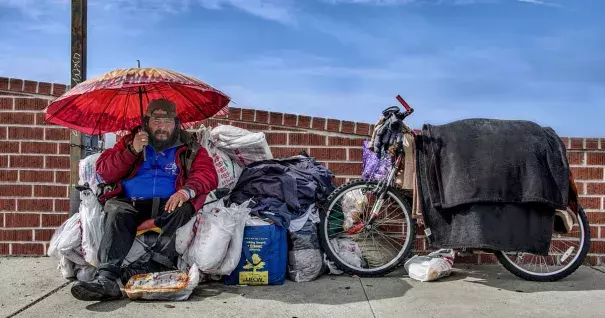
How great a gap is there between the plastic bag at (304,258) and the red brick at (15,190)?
2.96 m

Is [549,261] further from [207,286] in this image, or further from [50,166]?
[50,166]

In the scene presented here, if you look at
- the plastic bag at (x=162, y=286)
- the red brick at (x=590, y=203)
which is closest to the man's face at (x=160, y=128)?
the plastic bag at (x=162, y=286)

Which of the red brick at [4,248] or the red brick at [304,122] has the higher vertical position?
the red brick at [304,122]

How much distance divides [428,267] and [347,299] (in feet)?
3.14

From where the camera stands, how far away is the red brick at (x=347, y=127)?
605 centimetres

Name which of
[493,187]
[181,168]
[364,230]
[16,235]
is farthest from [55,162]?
[493,187]

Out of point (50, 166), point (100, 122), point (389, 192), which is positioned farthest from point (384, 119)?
point (50, 166)

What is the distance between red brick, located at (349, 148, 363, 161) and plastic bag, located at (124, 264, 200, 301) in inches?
86.8

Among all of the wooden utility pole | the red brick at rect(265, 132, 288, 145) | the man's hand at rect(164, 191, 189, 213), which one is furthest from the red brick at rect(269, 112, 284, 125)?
the wooden utility pole

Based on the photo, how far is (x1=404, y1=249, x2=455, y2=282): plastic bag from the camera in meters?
5.03

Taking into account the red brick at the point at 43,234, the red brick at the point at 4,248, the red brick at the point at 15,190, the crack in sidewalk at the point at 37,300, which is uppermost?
the red brick at the point at 15,190

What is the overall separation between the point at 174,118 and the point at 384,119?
1.84 meters

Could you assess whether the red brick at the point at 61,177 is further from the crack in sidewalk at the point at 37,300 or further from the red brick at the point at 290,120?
the red brick at the point at 290,120

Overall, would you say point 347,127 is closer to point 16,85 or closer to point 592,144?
point 592,144
